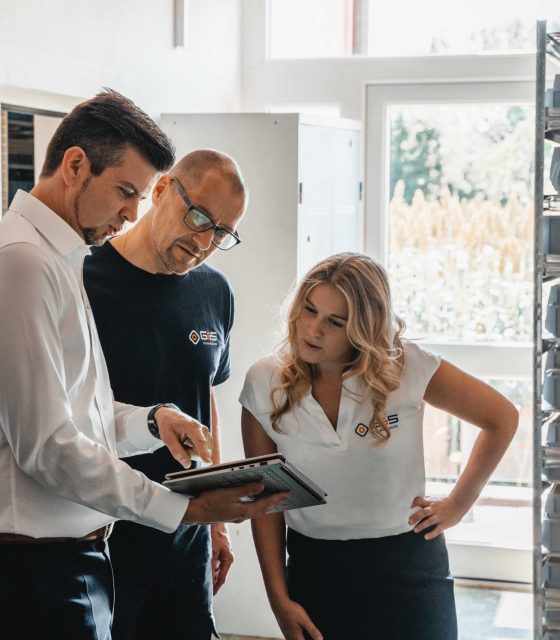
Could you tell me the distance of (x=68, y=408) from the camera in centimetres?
149

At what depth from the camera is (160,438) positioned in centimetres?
178

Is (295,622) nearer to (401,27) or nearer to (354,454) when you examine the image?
(354,454)

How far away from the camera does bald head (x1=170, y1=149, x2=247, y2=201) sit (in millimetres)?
2174

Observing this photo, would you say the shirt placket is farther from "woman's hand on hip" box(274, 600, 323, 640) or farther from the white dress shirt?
"woman's hand on hip" box(274, 600, 323, 640)

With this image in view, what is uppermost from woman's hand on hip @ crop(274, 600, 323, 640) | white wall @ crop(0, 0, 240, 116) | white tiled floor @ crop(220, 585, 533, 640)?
white wall @ crop(0, 0, 240, 116)

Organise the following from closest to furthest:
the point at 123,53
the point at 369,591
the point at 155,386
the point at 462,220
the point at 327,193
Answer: the point at 369,591 → the point at 155,386 → the point at 123,53 → the point at 327,193 → the point at 462,220

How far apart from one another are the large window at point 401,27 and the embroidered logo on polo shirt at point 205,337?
215cm

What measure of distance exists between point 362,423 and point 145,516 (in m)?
0.61

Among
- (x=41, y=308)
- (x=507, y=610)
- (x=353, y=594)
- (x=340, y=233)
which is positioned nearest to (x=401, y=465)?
(x=353, y=594)

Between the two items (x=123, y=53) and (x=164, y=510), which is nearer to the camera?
(x=164, y=510)

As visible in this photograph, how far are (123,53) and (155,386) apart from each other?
1.33m

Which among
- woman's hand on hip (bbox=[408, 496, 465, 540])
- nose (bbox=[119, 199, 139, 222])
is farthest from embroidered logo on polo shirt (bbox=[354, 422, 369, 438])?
nose (bbox=[119, 199, 139, 222])

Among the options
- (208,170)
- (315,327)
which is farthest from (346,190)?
(315,327)

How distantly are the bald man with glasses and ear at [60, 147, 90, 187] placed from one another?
0.54 meters
